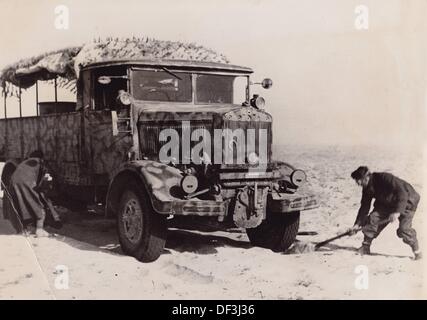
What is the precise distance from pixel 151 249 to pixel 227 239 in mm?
1592

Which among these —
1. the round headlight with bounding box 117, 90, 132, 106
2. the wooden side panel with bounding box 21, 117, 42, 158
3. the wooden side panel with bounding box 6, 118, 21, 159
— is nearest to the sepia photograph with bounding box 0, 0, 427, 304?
the round headlight with bounding box 117, 90, 132, 106

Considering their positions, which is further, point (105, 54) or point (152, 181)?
point (105, 54)

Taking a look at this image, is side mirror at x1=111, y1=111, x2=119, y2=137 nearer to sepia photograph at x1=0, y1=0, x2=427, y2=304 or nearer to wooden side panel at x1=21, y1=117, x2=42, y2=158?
sepia photograph at x1=0, y1=0, x2=427, y2=304

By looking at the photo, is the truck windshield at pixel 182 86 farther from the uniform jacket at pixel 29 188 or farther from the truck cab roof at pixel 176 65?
the uniform jacket at pixel 29 188

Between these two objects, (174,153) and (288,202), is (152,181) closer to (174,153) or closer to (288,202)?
(174,153)

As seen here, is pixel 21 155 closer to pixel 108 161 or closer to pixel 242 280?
pixel 108 161

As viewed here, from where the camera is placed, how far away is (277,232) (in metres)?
7.56

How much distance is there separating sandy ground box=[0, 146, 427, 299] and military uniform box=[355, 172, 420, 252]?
0.59 feet

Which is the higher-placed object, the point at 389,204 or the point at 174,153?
the point at 174,153

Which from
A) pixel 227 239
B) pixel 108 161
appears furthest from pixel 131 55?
pixel 227 239

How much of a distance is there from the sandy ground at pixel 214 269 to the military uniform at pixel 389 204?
0.18 m

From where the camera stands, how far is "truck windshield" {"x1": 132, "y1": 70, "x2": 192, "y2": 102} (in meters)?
7.36

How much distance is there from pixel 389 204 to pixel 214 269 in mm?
2201

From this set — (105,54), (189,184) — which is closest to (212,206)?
(189,184)
